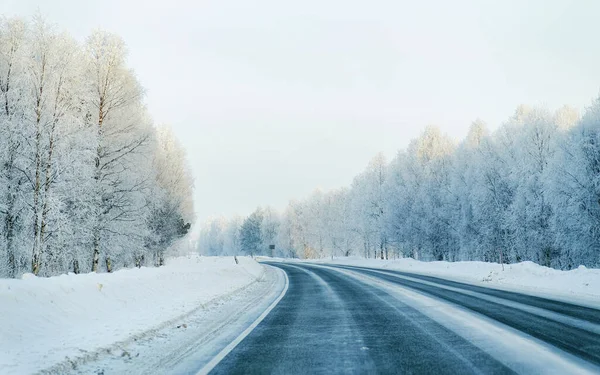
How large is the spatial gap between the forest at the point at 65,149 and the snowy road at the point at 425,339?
36.1 feet

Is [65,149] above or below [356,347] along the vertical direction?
above

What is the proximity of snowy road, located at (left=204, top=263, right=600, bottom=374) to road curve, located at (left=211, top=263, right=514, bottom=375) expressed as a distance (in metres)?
0.01

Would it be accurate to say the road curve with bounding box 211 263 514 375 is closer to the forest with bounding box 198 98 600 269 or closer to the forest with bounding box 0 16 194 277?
the forest with bounding box 0 16 194 277

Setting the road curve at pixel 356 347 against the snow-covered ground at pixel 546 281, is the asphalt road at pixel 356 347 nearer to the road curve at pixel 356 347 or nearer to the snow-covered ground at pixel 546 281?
the road curve at pixel 356 347

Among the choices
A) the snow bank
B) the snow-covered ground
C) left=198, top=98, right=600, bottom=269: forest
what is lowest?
the snow-covered ground

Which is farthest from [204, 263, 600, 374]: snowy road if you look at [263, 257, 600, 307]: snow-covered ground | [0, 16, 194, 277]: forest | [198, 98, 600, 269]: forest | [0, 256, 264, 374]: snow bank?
[198, 98, 600, 269]: forest

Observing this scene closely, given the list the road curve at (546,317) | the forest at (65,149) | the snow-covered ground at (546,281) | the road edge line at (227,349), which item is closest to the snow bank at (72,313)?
the road edge line at (227,349)

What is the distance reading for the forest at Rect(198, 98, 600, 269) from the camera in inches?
1137

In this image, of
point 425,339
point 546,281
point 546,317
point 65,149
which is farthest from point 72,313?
point 546,281

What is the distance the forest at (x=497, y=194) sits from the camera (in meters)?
28.9

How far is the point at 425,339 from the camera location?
6.57 meters

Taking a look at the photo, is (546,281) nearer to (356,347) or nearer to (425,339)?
(425,339)

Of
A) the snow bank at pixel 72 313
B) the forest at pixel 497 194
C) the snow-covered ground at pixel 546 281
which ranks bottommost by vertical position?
the snow-covered ground at pixel 546 281

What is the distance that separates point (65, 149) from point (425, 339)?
50.8ft
